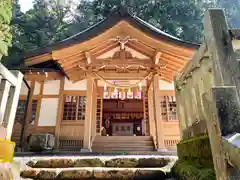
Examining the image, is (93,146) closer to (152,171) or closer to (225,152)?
(152,171)

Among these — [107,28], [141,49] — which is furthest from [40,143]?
[141,49]

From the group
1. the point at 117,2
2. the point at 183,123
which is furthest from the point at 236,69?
the point at 117,2

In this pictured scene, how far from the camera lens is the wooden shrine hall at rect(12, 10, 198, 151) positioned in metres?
7.91

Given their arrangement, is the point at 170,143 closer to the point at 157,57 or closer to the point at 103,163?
the point at 157,57

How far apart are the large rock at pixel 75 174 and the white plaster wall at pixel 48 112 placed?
6878mm

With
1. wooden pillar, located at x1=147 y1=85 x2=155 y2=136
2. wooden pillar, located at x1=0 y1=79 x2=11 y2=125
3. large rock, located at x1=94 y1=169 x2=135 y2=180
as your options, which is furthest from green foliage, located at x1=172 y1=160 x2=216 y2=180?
wooden pillar, located at x1=147 y1=85 x2=155 y2=136

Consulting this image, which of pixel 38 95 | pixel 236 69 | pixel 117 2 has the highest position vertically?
pixel 117 2

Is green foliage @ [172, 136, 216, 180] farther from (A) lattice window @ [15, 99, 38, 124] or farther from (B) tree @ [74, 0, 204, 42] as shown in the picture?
(B) tree @ [74, 0, 204, 42]

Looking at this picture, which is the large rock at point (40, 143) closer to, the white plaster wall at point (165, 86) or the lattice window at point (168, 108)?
the lattice window at point (168, 108)

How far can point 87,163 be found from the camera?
3.38 metres

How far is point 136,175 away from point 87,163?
3.49ft

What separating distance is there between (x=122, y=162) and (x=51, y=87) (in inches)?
299

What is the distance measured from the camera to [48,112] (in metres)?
9.43

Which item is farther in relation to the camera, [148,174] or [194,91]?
[148,174]
